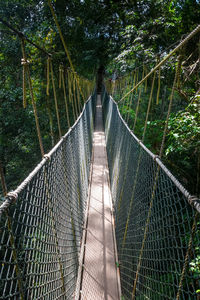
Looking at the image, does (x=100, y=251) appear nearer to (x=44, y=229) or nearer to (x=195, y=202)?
(x=44, y=229)

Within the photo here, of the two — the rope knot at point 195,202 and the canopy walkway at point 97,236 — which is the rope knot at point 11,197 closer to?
the canopy walkway at point 97,236

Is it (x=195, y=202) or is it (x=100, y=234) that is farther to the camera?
(x=100, y=234)

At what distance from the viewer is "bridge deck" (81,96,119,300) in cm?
151

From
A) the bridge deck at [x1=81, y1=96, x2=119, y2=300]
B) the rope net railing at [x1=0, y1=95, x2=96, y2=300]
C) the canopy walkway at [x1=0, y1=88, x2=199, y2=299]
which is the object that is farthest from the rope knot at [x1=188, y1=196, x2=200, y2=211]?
the bridge deck at [x1=81, y1=96, x2=119, y2=300]

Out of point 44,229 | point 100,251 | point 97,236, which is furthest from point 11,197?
point 97,236

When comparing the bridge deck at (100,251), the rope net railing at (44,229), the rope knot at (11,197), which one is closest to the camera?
the rope knot at (11,197)

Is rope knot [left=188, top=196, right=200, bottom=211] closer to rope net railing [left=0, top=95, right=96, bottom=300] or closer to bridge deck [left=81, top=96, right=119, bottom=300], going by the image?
rope net railing [left=0, top=95, right=96, bottom=300]

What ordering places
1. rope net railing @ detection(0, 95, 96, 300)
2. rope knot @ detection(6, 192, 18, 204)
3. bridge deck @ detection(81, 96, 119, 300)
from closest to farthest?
rope knot @ detection(6, 192, 18, 204), rope net railing @ detection(0, 95, 96, 300), bridge deck @ detection(81, 96, 119, 300)

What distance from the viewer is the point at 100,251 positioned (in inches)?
72.6

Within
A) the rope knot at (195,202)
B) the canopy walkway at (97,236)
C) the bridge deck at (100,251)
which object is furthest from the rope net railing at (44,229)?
the rope knot at (195,202)

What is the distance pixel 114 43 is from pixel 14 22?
261 centimetres

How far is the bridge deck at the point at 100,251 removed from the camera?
1.51 m

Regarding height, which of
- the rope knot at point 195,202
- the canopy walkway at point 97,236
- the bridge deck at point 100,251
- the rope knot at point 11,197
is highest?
the rope knot at point 11,197

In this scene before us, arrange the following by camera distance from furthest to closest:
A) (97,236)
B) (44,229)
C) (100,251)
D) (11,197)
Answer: (97,236) < (100,251) < (44,229) < (11,197)
